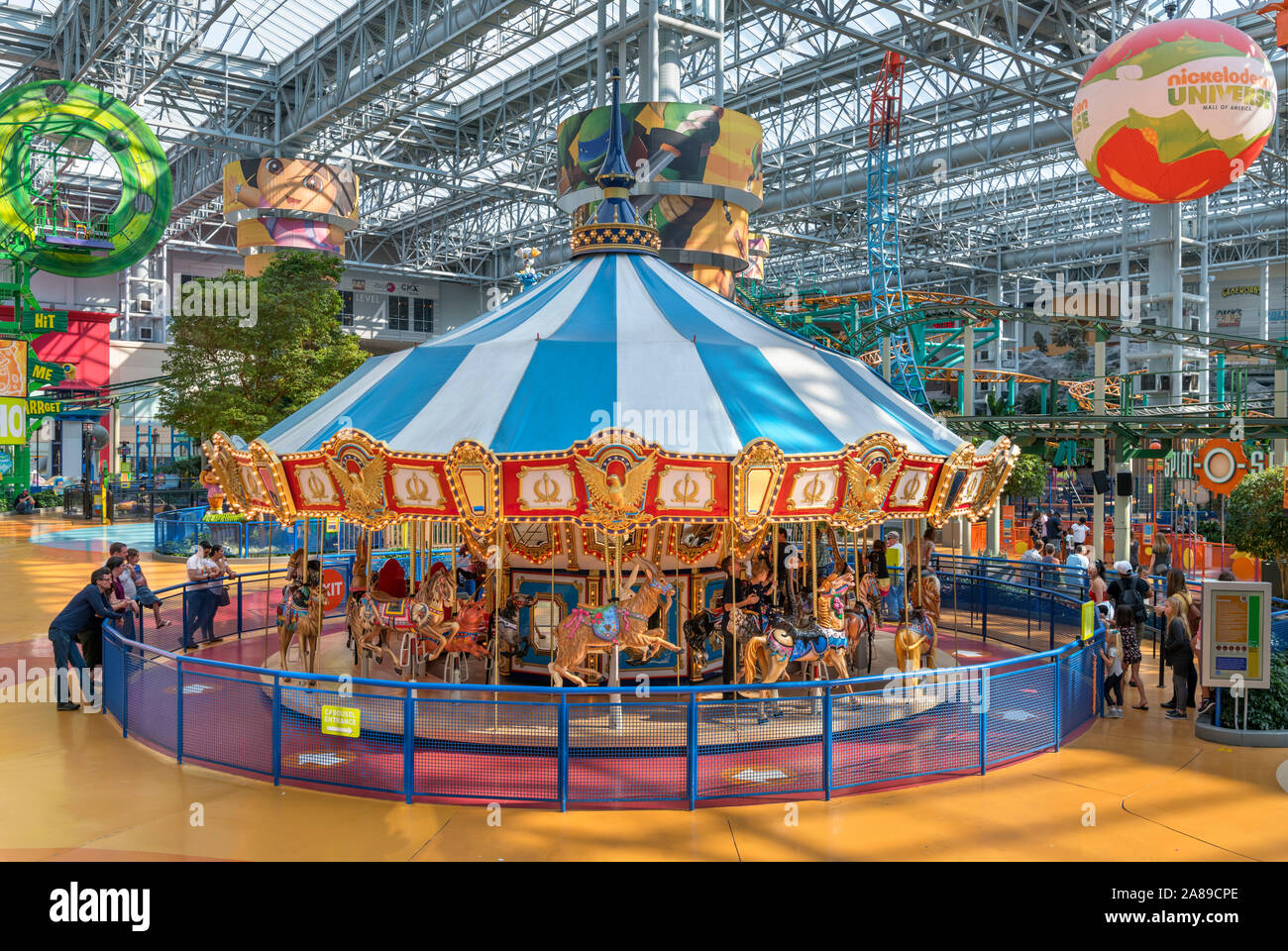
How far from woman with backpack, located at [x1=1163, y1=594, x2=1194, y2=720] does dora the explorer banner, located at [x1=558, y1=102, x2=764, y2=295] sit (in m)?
9.81

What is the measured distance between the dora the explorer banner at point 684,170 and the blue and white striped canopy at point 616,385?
220 inches

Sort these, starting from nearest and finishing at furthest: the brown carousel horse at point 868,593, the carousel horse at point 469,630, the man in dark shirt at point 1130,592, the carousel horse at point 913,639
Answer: the carousel horse at point 913,639
the carousel horse at point 469,630
the man in dark shirt at point 1130,592
the brown carousel horse at point 868,593

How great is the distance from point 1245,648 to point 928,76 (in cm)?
2255

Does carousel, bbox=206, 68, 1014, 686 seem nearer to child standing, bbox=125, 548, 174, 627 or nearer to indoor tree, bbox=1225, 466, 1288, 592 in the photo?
child standing, bbox=125, 548, 174, 627

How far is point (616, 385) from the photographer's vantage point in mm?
9422

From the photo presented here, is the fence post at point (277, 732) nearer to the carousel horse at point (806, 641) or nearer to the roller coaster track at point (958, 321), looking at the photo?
the carousel horse at point (806, 641)

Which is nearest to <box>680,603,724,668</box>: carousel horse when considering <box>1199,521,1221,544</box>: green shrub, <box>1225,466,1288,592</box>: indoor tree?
<box>1225,466,1288,592</box>: indoor tree

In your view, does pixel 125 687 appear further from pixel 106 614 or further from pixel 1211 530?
pixel 1211 530

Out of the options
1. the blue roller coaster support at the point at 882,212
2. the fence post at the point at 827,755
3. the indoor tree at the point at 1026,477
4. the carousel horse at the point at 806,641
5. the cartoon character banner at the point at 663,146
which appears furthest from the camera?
the blue roller coaster support at the point at 882,212

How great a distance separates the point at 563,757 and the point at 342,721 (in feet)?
5.96

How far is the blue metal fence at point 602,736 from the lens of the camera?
25.5ft

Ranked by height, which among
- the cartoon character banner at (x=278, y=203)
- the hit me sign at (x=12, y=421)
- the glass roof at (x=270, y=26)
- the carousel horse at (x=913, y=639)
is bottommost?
the carousel horse at (x=913, y=639)

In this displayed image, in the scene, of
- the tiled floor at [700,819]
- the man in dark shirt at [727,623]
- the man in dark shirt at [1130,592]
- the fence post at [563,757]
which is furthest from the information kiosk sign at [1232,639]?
the fence post at [563,757]

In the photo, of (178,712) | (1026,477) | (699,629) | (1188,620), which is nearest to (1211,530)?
(1026,477)
